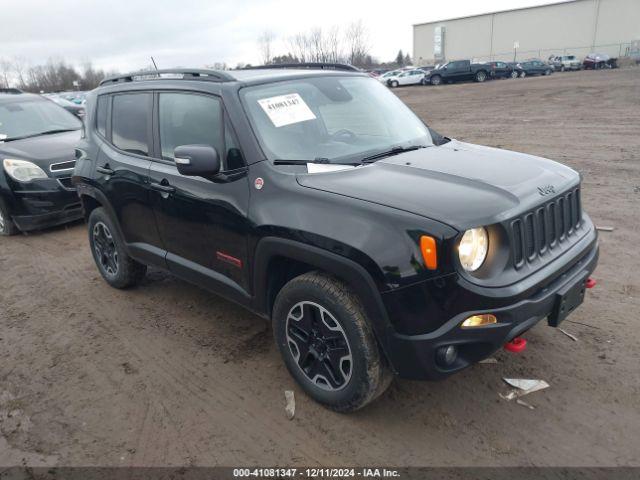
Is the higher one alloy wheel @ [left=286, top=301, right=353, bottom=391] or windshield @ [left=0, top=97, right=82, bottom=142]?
windshield @ [left=0, top=97, right=82, bottom=142]

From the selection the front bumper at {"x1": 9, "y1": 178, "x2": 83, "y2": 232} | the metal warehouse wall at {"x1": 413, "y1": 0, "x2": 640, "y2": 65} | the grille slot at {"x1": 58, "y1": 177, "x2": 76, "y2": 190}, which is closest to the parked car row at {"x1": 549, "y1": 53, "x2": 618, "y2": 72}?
the metal warehouse wall at {"x1": 413, "y1": 0, "x2": 640, "y2": 65}

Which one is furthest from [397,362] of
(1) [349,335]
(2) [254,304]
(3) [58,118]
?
(3) [58,118]

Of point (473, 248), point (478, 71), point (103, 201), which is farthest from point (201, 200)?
point (478, 71)

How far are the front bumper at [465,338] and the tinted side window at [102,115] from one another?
3459mm

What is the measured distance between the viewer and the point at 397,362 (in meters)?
2.58

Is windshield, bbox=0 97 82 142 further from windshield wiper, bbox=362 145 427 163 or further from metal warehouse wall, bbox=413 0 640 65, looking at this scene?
metal warehouse wall, bbox=413 0 640 65

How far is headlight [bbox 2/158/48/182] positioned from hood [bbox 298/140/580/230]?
5.37 metres

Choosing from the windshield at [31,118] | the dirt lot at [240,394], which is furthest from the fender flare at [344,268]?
the windshield at [31,118]

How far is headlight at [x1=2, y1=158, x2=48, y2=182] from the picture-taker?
669 cm

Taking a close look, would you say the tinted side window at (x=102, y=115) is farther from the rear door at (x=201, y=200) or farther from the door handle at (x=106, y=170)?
the rear door at (x=201, y=200)

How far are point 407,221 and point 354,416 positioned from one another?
1.32 m

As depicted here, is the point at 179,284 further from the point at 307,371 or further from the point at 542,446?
the point at 542,446

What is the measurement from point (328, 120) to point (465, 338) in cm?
183

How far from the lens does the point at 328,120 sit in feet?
11.5
